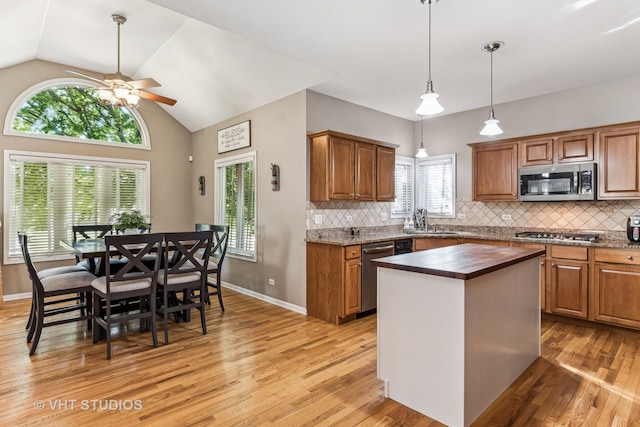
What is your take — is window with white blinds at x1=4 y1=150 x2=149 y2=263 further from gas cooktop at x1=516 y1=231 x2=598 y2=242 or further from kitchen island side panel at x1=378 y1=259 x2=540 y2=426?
gas cooktop at x1=516 y1=231 x2=598 y2=242

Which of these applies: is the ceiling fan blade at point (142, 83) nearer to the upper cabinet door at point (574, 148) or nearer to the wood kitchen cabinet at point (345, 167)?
the wood kitchen cabinet at point (345, 167)

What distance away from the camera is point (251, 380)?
8.59ft

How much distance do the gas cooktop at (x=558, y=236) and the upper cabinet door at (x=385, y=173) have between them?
1.74 metres

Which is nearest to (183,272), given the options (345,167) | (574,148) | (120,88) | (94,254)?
(94,254)

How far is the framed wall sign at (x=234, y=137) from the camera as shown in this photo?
5.15 meters

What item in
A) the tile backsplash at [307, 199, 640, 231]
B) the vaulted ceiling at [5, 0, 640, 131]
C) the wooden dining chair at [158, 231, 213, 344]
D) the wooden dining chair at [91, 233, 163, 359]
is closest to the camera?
the vaulted ceiling at [5, 0, 640, 131]

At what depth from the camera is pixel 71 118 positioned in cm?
539

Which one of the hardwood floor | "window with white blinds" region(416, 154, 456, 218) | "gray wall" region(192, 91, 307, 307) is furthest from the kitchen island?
"window with white blinds" region(416, 154, 456, 218)

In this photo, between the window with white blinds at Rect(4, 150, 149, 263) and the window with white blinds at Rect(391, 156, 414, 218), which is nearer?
the window with white blinds at Rect(4, 150, 149, 263)

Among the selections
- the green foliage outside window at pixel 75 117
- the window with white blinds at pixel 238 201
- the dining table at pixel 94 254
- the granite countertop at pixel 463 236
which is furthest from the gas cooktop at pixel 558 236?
the green foliage outside window at pixel 75 117

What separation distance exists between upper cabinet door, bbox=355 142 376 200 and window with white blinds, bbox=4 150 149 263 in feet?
12.9

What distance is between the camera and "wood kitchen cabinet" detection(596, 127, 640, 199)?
3627mm

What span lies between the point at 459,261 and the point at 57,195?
18.6 ft

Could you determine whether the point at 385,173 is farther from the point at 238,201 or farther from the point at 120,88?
the point at 120,88
